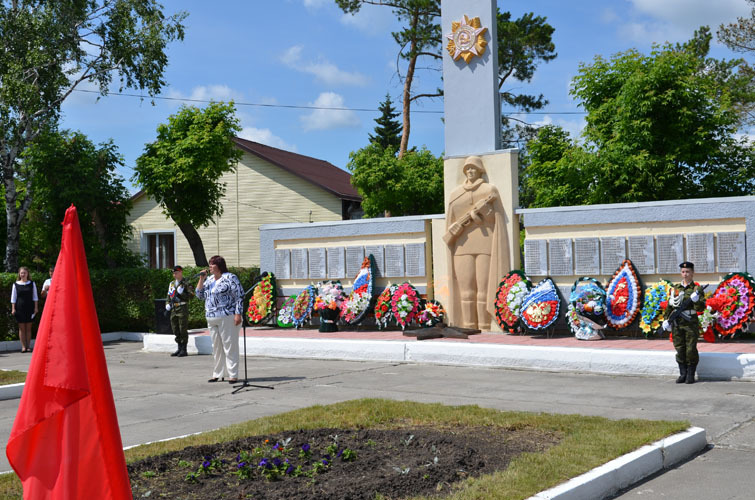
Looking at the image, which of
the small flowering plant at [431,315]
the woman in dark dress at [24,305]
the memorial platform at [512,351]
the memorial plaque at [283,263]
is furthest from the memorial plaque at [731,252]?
the woman in dark dress at [24,305]

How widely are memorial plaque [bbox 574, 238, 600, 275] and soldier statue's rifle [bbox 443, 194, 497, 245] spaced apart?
5.99 feet

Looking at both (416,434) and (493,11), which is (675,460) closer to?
(416,434)

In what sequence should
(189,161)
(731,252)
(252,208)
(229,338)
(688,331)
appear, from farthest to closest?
(252,208) < (189,161) < (731,252) < (229,338) < (688,331)

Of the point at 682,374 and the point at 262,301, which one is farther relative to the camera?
the point at 262,301

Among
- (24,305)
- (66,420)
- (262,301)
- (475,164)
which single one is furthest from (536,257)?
(66,420)

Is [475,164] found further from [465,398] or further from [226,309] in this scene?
[465,398]

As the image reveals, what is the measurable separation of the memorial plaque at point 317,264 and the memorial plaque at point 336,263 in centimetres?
17

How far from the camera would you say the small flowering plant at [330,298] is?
56.8 ft

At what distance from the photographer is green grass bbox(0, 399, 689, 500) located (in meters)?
5.48

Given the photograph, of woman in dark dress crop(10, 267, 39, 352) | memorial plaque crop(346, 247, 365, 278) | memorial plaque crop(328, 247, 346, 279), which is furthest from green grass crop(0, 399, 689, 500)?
woman in dark dress crop(10, 267, 39, 352)

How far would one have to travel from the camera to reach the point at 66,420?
3.38 meters

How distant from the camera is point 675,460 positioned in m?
6.54

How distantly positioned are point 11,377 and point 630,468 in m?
9.95

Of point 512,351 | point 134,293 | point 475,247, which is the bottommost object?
point 512,351
